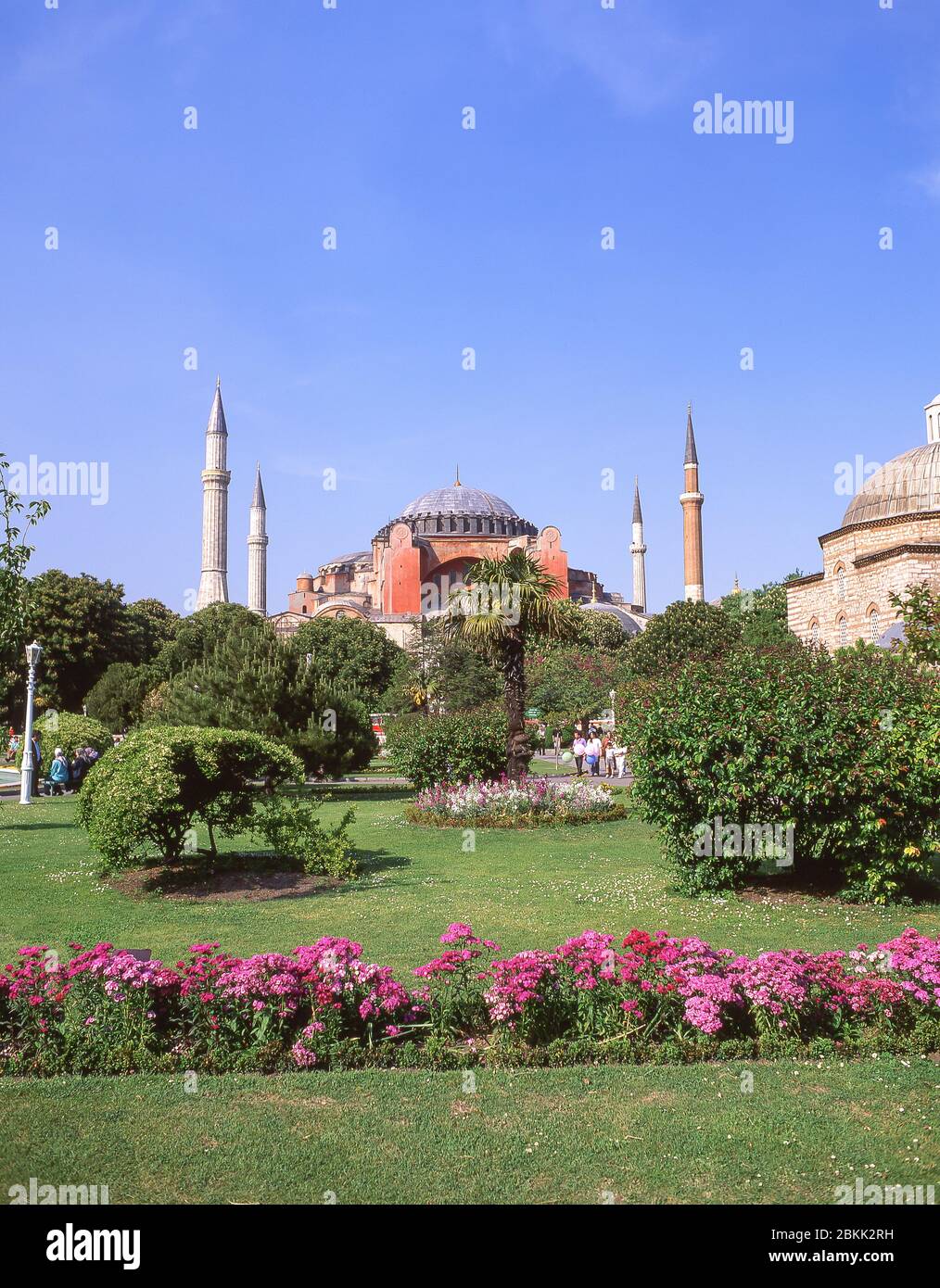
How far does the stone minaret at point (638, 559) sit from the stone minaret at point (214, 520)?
1327 inches

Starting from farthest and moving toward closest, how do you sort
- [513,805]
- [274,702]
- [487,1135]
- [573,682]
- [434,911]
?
[573,682] → [274,702] → [513,805] → [434,911] → [487,1135]

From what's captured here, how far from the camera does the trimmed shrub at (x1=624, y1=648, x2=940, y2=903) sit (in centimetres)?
840

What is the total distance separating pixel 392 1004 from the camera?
4.81 meters

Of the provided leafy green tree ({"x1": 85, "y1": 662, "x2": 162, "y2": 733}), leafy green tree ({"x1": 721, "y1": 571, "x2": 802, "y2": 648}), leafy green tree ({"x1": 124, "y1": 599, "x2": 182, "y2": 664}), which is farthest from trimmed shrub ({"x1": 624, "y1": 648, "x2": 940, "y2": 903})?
leafy green tree ({"x1": 124, "y1": 599, "x2": 182, "y2": 664})

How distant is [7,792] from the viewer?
21.9 m

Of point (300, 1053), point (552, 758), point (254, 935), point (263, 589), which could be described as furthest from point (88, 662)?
point (300, 1053)

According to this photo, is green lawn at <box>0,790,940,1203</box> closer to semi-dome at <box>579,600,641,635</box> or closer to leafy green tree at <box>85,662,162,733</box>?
leafy green tree at <box>85,662,162,733</box>

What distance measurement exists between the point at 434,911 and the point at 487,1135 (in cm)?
428

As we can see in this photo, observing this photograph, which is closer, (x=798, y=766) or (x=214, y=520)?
(x=798, y=766)

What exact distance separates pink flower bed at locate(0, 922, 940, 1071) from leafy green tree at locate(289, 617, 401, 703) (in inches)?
1639

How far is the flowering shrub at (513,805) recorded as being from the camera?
14500 mm

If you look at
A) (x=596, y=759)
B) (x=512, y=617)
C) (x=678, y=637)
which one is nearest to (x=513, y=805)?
(x=512, y=617)

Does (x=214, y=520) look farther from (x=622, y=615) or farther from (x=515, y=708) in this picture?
(x=515, y=708)
